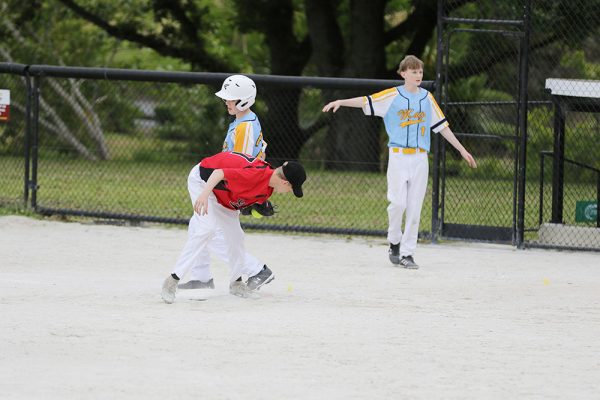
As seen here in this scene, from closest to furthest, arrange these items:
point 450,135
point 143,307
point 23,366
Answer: point 23,366 → point 143,307 → point 450,135

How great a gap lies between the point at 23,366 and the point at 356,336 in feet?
6.93

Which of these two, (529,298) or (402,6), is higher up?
(402,6)

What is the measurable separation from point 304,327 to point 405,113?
12.0 ft

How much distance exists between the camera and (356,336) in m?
7.91

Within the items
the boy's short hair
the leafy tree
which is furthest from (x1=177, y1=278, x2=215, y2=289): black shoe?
the leafy tree

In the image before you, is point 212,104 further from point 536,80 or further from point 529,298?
point 529,298

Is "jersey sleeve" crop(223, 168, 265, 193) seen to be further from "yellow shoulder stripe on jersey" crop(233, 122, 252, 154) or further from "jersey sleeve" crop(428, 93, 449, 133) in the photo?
"jersey sleeve" crop(428, 93, 449, 133)

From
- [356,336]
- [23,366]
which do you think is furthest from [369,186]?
[23,366]

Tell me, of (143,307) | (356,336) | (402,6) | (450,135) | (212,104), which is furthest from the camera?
(402,6)

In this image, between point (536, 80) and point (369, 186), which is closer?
point (369, 186)

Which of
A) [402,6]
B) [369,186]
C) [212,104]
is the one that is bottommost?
[369,186]

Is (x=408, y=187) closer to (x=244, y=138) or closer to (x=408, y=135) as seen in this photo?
(x=408, y=135)

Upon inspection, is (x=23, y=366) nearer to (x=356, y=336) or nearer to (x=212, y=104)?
(x=356, y=336)

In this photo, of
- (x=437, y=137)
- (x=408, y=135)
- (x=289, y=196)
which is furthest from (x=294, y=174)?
(x=289, y=196)
